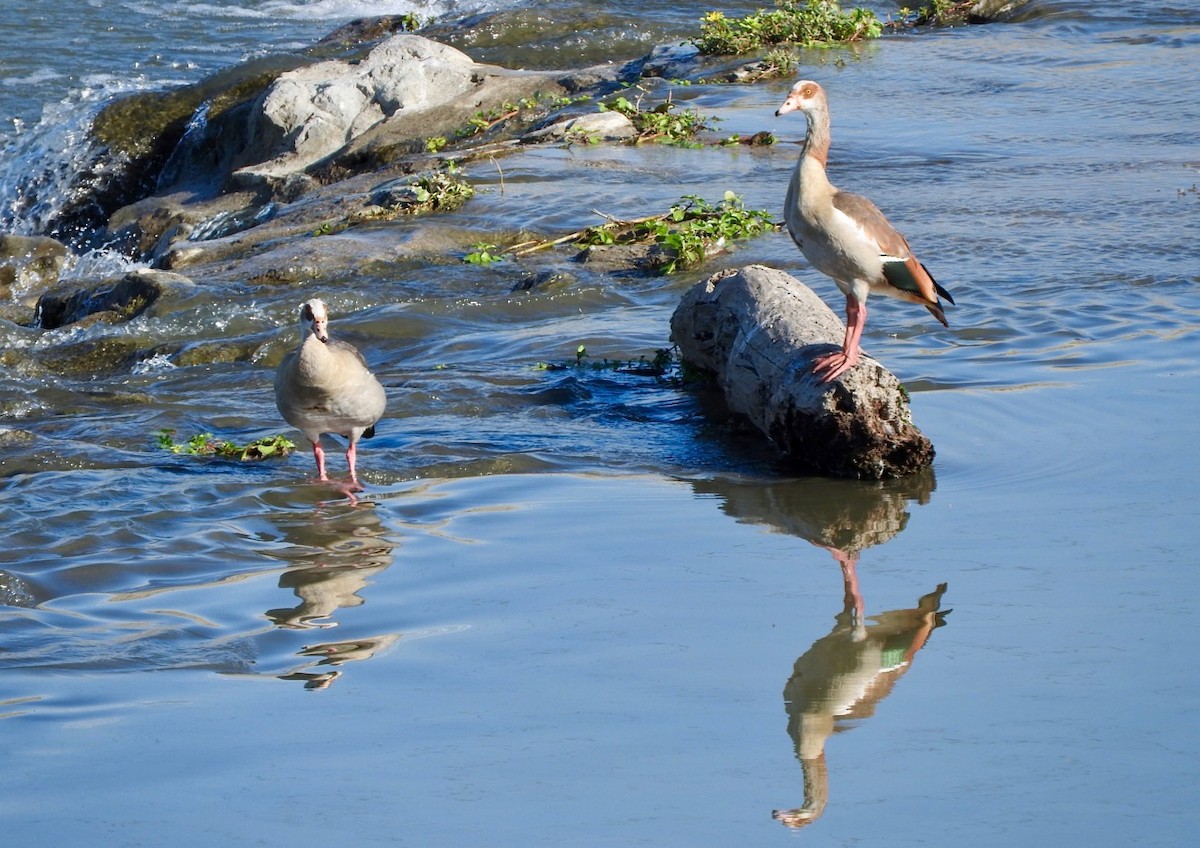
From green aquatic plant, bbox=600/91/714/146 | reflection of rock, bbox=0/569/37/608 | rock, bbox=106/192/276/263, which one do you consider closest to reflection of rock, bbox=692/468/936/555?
reflection of rock, bbox=0/569/37/608

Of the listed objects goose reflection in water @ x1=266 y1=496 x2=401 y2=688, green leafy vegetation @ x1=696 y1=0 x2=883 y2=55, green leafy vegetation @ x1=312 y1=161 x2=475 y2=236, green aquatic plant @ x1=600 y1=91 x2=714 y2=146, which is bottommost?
goose reflection in water @ x1=266 y1=496 x2=401 y2=688

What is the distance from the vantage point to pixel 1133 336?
8836 mm

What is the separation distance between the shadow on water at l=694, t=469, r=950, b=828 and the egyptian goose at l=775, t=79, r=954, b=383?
60cm

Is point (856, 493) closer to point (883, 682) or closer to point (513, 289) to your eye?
point (883, 682)

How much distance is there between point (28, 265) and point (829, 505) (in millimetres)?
10140

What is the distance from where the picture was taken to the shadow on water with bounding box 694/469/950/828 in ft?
13.5

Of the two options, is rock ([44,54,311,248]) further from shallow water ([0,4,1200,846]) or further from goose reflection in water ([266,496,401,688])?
goose reflection in water ([266,496,401,688])

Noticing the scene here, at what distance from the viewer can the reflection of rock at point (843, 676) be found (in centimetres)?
387

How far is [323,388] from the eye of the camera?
6957 millimetres

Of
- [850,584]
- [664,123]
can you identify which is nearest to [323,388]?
[850,584]

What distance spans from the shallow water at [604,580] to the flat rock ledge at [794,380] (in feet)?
0.55

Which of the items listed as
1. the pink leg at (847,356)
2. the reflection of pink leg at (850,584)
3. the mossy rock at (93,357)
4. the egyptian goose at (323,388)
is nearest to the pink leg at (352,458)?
the egyptian goose at (323,388)

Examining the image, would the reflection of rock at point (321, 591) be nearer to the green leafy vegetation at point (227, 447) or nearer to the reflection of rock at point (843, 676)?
the reflection of rock at point (843, 676)

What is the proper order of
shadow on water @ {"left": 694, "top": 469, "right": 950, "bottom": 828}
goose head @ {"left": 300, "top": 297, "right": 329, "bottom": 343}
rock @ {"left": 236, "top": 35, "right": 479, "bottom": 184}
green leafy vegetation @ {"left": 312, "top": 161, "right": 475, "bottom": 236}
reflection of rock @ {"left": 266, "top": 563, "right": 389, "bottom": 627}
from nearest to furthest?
shadow on water @ {"left": 694, "top": 469, "right": 950, "bottom": 828}
reflection of rock @ {"left": 266, "top": 563, "right": 389, "bottom": 627}
goose head @ {"left": 300, "top": 297, "right": 329, "bottom": 343}
green leafy vegetation @ {"left": 312, "top": 161, "right": 475, "bottom": 236}
rock @ {"left": 236, "top": 35, "right": 479, "bottom": 184}
